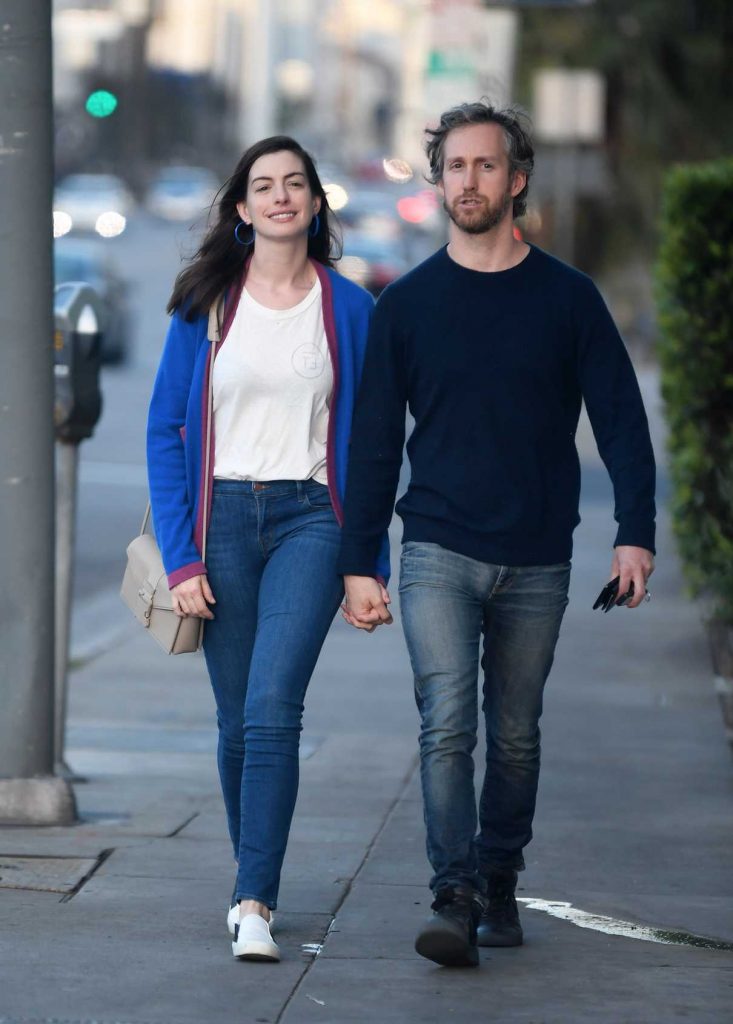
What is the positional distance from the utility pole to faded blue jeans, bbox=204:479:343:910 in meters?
1.26

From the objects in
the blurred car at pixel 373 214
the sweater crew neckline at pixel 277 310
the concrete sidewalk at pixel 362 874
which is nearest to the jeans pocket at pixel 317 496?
the sweater crew neckline at pixel 277 310

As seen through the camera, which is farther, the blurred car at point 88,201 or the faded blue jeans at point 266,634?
the blurred car at point 88,201

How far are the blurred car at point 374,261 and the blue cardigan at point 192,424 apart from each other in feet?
86.3

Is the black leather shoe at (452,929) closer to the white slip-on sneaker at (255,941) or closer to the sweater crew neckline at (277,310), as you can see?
the white slip-on sneaker at (255,941)

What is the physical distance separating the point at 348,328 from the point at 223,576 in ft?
2.25

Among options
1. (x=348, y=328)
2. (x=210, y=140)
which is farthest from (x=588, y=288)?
(x=210, y=140)

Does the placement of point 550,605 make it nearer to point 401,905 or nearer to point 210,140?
point 401,905

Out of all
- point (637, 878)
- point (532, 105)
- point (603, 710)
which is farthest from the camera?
point (532, 105)

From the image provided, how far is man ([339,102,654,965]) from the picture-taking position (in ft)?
15.5

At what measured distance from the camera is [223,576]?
4984 mm

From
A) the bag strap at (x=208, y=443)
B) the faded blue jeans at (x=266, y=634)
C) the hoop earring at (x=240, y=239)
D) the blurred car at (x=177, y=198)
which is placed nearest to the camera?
the faded blue jeans at (x=266, y=634)

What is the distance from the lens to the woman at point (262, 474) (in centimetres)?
484

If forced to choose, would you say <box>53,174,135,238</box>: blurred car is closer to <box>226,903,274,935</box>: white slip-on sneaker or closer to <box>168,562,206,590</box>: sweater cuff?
<box>168,562,206,590</box>: sweater cuff

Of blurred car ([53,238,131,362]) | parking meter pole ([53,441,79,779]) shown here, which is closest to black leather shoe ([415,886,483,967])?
parking meter pole ([53,441,79,779])
